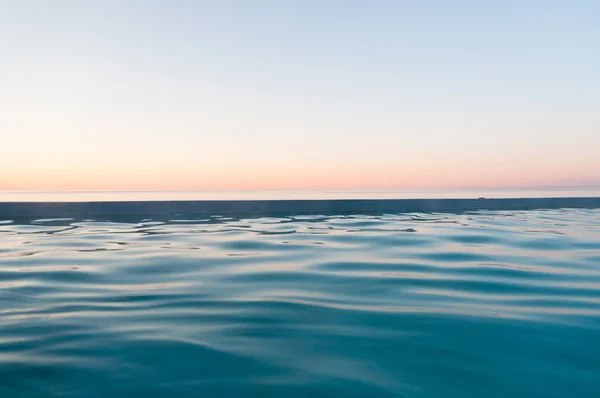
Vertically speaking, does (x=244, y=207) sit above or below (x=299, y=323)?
above

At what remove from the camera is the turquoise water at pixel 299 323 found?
1600mm

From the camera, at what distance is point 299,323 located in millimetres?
2246

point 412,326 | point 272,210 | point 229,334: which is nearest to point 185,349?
point 229,334

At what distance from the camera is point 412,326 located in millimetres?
2219

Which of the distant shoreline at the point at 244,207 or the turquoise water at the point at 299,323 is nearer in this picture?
the turquoise water at the point at 299,323

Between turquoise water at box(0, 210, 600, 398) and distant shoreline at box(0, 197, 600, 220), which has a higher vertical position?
distant shoreline at box(0, 197, 600, 220)

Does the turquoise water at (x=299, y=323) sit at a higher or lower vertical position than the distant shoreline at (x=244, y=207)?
lower

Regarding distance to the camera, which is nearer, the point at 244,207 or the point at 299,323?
the point at 299,323

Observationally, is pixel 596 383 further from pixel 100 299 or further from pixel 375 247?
pixel 375 247

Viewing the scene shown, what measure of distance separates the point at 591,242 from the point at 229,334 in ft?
16.5

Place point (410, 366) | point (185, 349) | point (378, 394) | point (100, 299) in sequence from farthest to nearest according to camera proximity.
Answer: point (100, 299) → point (185, 349) → point (410, 366) → point (378, 394)

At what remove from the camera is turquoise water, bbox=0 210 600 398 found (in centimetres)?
160

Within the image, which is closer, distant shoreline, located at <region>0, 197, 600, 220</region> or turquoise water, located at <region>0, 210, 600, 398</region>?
turquoise water, located at <region>0, 210, 600, 398</region>

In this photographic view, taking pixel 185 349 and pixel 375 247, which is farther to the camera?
pixel 375 247
